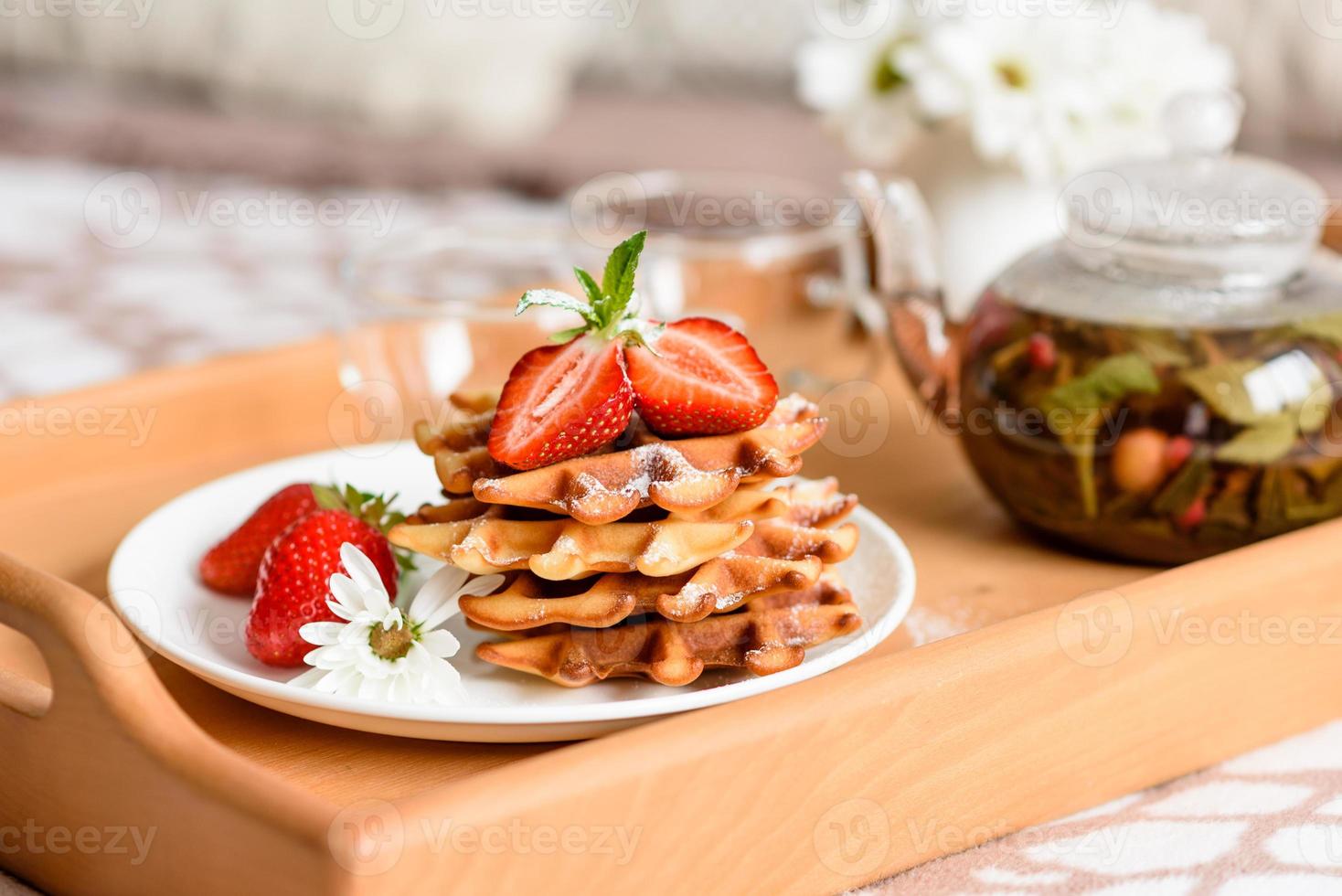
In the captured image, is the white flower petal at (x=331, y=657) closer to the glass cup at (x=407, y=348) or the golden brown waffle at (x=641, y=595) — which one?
the golden brown waffle at (x=641, y=595)

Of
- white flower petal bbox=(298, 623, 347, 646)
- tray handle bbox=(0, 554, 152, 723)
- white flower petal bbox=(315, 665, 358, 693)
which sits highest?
tray handle bbox=(0, 554, 152, 723)

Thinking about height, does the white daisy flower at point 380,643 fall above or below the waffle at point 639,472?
below

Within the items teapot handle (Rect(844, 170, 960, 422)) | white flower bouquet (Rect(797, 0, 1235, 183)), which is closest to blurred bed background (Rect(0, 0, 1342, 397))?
white flower bouquet (Rect(797, 0, 1235, 183))

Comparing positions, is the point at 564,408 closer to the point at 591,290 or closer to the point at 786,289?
the point at 591,290

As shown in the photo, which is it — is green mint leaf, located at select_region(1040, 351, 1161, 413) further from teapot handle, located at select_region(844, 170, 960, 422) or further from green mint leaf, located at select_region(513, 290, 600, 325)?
green mint leaf, located at select_region(513, 290, 600, 325)

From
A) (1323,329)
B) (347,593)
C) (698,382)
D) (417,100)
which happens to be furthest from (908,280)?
(417,100)

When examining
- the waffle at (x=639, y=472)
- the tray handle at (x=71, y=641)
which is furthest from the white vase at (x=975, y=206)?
the tray handle at (x=71, y=641)
